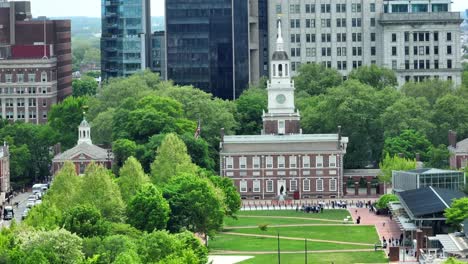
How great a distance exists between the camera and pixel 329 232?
166875 mm

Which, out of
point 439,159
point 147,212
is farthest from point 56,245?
point 439,159

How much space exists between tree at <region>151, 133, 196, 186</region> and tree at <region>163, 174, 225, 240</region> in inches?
522

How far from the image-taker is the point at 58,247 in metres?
124

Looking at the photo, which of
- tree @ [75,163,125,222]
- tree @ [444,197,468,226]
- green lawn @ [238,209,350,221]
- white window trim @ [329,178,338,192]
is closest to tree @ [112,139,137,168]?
green lawn @ [238,209,350,221]

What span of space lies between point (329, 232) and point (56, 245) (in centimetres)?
4715

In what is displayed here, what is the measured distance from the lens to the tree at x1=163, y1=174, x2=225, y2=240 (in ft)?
504

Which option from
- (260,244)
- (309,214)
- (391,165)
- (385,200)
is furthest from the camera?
(391,165)

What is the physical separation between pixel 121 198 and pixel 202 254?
75.2ft

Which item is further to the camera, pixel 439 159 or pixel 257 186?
pixel 257 186

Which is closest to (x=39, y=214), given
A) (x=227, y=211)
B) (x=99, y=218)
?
(x=99, y=218)

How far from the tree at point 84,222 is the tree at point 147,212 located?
29.2ft

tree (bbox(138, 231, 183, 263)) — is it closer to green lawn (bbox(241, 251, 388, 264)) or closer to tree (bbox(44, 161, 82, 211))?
green lawn (bbox(241, 251, 388, 264))

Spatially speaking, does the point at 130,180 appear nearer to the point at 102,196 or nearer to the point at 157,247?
the point at 102,196

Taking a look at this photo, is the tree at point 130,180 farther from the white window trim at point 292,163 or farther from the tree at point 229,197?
the white window trim at point 292,163
